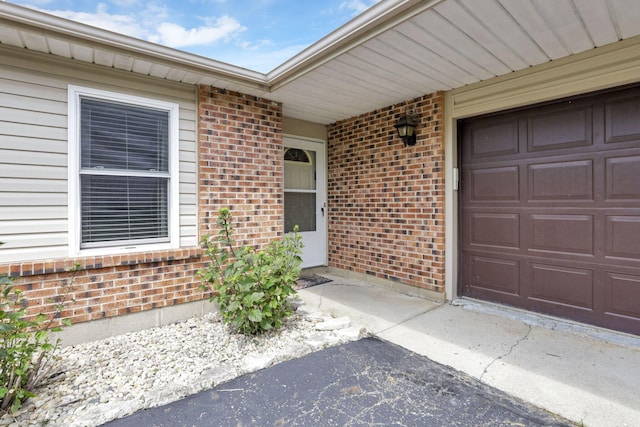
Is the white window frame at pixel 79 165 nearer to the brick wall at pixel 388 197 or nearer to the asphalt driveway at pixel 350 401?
the asphalt driveway at pixel 350 401

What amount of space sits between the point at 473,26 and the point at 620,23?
102 cm

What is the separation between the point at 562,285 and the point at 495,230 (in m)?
0.77

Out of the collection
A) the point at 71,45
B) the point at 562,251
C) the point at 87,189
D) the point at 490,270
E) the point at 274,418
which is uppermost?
the point at 71,45

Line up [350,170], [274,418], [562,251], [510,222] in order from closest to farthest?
1. [274,418]
2. [562,251]
3. [510,222]
4. [350,170]

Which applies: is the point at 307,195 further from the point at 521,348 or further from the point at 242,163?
the point at 521,348

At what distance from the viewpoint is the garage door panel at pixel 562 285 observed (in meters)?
2.92

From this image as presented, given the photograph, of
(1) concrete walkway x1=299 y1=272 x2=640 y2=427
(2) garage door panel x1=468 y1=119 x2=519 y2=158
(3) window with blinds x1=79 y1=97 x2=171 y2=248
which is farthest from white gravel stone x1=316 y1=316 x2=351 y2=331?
(2) garage door panel x1=468 y1=119 x2=519 y2=158

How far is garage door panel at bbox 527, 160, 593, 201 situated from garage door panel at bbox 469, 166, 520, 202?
0.45 ft

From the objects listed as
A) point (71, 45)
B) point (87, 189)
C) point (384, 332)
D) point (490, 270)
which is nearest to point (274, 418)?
point (384, 332)

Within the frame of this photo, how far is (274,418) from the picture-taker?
1.82 meters

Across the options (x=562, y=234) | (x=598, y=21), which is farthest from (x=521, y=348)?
(x=598, y=21)

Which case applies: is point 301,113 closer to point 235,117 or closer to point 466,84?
point 235,117

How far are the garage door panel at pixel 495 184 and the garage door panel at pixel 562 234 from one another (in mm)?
322

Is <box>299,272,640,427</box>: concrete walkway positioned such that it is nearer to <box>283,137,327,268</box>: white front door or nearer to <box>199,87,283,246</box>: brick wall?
<box>199,87,283,246</box>: brick wall
